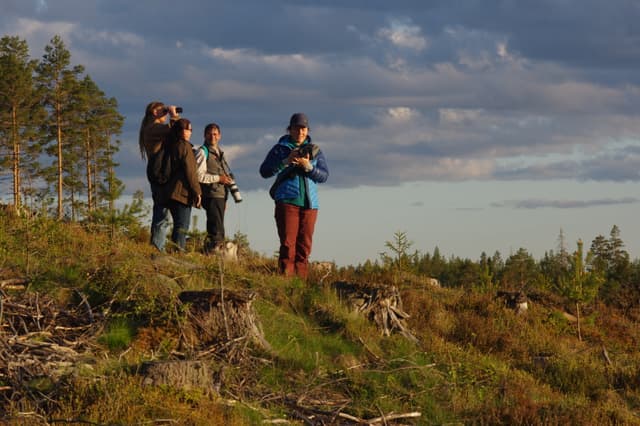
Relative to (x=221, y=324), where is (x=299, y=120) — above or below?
above

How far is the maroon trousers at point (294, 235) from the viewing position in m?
11.7

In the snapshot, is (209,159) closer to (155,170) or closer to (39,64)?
(155,170)

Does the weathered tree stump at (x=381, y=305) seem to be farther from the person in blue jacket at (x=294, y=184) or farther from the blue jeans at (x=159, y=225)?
the blue jeans at (x=159, y=225)

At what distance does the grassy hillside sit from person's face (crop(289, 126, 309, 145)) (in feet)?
6.94

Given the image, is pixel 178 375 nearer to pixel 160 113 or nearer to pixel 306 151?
pixel 306 151

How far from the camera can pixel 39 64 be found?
128ft

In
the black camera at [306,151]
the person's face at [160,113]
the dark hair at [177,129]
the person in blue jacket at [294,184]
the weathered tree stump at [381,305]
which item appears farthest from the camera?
the person's face at [160,113]

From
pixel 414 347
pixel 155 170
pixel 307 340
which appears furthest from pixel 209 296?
pixel 155 170

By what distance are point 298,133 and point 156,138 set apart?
2.49m

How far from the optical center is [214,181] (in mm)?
12953

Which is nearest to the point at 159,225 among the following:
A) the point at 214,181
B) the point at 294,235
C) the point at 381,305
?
the point at 214,181

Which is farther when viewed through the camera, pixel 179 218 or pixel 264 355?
pixel 179 218

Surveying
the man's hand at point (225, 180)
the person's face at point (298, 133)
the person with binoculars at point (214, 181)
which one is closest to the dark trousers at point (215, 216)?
the person with binoculars at point (214, 181)

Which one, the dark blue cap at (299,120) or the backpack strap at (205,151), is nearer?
the dark blue cap at (299,120)
